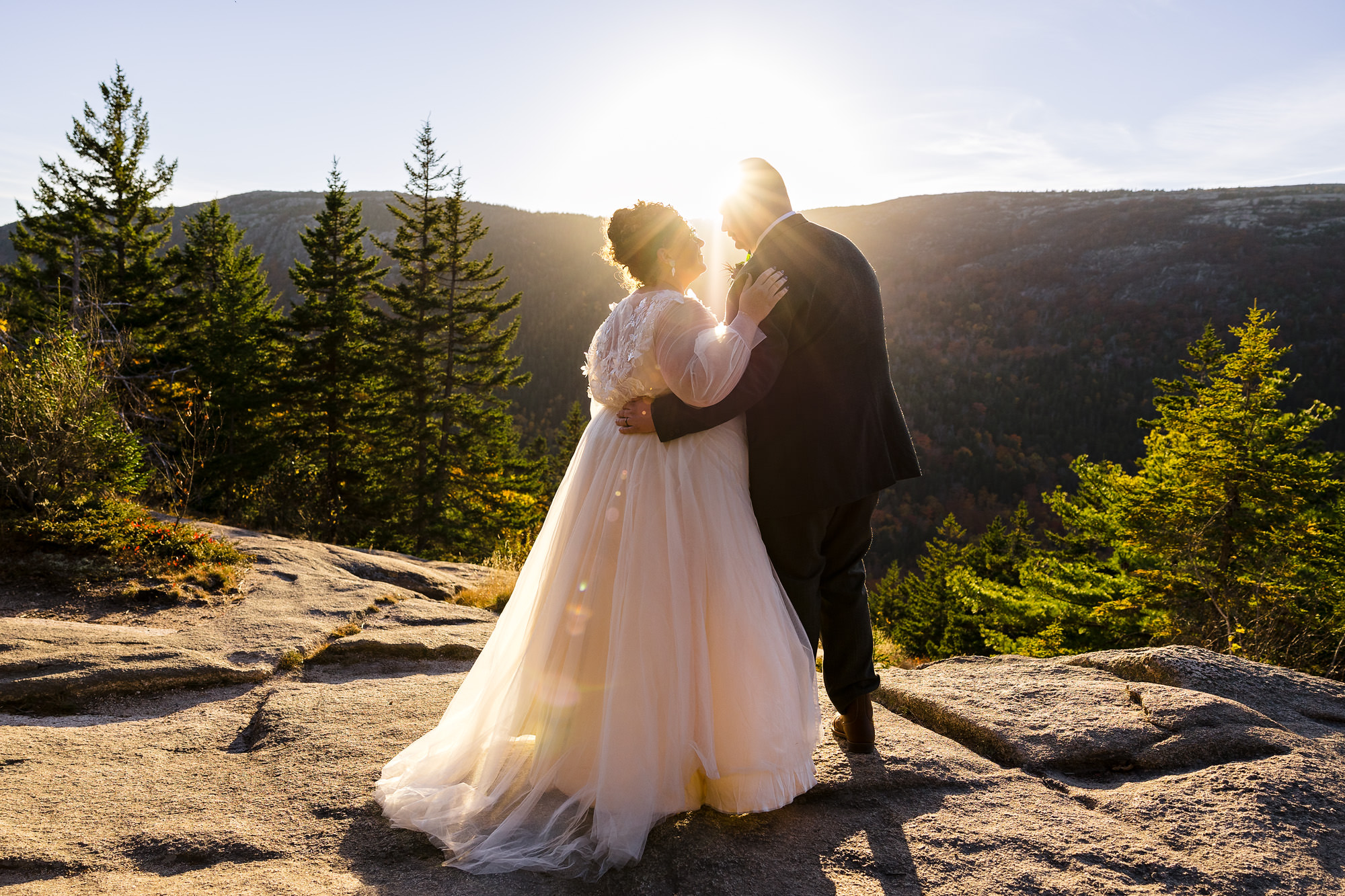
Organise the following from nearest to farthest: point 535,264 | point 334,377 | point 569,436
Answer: point 334,377 < point 569,436 < point 535,264

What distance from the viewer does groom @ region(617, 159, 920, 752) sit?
258 centimetres

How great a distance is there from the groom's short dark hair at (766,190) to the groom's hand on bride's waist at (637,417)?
0.91 meters

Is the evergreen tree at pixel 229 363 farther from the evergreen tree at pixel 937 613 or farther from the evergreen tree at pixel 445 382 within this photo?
the evergreen tree at pixel 937 613

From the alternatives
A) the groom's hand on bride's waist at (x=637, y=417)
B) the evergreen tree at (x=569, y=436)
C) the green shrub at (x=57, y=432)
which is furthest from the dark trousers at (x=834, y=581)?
the evergreen tree at (x=569, y=436)

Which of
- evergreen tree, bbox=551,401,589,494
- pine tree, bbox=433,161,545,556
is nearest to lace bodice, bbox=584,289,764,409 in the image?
pine tree, bbox=433,161,545,556

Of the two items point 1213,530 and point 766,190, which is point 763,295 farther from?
point 1213,530

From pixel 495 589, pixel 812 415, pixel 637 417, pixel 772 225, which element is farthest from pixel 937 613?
pixel 637 417

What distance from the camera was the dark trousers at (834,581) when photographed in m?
2.65

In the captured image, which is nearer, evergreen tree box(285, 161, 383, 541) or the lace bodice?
the lace bodice

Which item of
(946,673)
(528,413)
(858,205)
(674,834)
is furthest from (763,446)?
(858,205)

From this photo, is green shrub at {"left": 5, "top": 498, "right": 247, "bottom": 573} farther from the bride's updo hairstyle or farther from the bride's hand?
the bride's hand

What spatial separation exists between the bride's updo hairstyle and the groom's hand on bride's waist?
0.47 m

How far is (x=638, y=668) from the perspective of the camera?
7.84 ft

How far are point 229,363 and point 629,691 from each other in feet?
78.6
